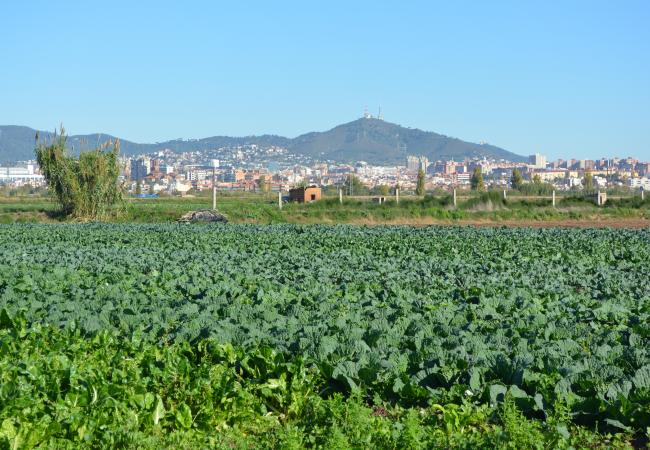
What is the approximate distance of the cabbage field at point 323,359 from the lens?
7.43 m

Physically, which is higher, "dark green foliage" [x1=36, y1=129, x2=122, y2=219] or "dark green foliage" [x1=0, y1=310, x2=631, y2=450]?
"dark green foliage" [x1=36, y1=129, x2=122, y2=219]

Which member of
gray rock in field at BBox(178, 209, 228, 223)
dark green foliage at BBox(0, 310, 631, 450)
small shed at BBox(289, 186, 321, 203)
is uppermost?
small shed at BBox(289, 186, 321, 203)

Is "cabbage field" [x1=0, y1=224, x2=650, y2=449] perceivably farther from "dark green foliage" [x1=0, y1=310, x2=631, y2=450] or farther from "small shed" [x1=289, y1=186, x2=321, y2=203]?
"small shed" [x1=289, y1=186, x2=321, y2=203]

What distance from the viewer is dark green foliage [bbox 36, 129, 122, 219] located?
43344mm

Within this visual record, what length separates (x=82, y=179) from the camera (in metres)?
43.4

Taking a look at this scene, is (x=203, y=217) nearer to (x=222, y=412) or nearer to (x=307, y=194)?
(x=307, y=194)

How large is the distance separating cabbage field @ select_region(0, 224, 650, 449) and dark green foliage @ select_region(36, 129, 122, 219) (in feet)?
84.0

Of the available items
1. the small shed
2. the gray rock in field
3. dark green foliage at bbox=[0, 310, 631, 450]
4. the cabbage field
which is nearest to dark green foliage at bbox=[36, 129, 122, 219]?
the gray rock in field

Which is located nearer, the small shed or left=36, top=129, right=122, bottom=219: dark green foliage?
left=36, top=129, right=122, bottom=219: dark green foliage

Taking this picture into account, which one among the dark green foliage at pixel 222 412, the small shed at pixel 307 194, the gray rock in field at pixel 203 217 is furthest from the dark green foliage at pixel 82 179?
the dark green foliage at pixel 222 412

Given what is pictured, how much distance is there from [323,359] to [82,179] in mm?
36338

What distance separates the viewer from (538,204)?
179 feet

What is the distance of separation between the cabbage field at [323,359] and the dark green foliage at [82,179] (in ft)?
84.0

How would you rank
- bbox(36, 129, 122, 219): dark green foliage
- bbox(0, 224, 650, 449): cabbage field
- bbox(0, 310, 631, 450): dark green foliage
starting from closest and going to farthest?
bbox(0, 310, 631, 450): dark green foliage → bbox(0, 224, 650, 449): cabbage field → bbox(36, 129, 122, 219): dark green foliage
